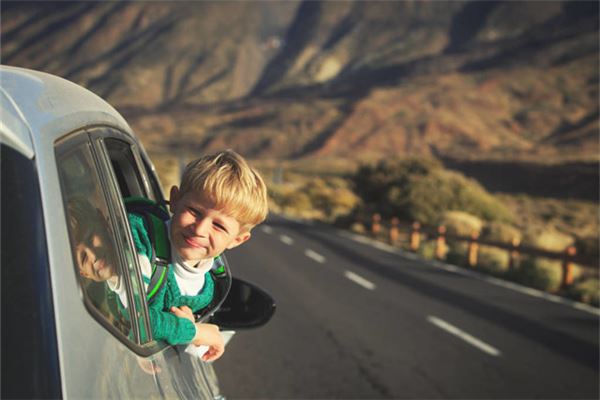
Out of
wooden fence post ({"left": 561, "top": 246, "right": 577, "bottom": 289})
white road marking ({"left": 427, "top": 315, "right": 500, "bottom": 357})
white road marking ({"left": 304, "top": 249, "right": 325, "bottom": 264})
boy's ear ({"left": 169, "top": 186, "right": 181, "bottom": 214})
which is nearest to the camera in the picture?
boy's ear ({"left": 169, "top": 186, "right": 181, "bottom": 214})

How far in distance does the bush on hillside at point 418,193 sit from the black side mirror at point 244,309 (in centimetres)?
2400

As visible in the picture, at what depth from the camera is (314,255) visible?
53.6 ft

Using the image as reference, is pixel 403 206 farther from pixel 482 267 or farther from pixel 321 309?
pixel 321 309

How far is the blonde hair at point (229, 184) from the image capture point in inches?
78.3

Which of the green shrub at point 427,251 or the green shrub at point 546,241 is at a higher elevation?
the green shrub at point 427,251

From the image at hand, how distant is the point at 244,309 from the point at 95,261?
Answer: 1257mm

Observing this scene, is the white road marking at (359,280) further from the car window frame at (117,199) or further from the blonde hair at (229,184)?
the car window frame at (117,199)

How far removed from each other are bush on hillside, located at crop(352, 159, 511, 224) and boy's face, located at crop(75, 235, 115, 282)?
25.2 metres

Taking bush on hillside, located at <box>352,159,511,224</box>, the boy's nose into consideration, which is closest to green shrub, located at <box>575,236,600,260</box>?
bush on hillside, located at <box>352,159,511,224</box>

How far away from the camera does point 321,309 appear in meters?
9.84

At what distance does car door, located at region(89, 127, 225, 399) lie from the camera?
1748 millimetres

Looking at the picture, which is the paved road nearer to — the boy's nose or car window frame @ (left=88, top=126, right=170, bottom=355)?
the boy's nose

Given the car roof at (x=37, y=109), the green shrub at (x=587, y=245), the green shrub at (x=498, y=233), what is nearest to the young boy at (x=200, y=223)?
the car roof at (x=37, y=109)

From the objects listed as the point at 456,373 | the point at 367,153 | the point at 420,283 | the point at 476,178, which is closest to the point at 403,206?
the point at 420,283
